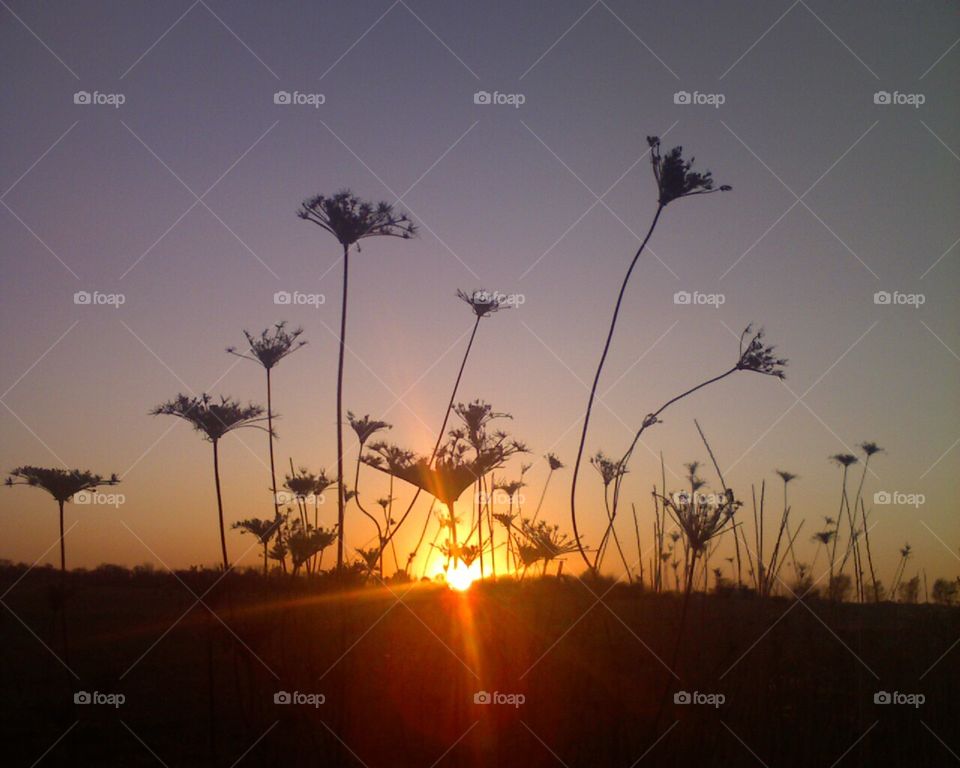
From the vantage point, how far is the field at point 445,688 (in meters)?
6.10

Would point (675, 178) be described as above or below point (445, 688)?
above

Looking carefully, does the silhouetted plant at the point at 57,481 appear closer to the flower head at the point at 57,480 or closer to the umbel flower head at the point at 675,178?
the flower head at the point at 57,480

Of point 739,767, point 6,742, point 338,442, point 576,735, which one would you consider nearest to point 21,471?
point 6,742

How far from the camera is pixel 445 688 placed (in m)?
6.77

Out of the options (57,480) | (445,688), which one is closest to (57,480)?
(57,480)

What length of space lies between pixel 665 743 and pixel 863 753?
1.52 metres

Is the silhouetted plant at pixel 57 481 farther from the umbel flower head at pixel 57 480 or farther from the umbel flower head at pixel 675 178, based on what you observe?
the umbel flower head at pixel 675 178

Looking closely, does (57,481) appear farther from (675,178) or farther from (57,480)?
(675,178)

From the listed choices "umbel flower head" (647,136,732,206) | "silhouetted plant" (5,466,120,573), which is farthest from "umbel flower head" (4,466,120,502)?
"umbel flower head" (647,136,732,206)

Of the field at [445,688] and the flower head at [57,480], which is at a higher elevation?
the flower head at [57,480]

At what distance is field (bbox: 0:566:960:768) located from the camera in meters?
6.10

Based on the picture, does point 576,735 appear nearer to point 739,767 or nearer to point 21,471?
point 739,767

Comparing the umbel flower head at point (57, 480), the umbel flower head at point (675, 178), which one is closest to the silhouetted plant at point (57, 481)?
the umbel flower head at point (57, 480)

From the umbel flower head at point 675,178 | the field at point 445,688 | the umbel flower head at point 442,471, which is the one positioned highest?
the umbel flower head at point 675,178
